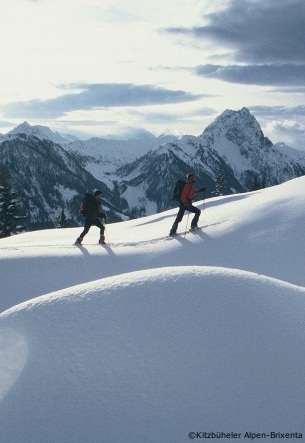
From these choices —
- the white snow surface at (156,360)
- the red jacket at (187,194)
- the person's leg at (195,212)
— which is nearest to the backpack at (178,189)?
the red jacket at (187,194)

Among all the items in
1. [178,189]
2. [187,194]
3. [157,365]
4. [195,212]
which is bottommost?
[157,365]

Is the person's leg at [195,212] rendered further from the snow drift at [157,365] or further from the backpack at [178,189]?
the snow drift at [157,365]

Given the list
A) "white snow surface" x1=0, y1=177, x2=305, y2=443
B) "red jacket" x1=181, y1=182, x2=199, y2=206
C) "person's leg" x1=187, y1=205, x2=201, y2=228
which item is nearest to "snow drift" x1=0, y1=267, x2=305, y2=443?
"white snow surface" x1=0, y1=177, x2=305, y2=443

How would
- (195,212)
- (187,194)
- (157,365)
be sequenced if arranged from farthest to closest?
(195,212), (187,194), (157,365)

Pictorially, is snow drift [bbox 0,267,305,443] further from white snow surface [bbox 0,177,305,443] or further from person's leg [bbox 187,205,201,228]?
person's leg [bbox 187,205,201,228]

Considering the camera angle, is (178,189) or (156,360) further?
(178,189)

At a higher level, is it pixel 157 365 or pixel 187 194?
pixel 187 194

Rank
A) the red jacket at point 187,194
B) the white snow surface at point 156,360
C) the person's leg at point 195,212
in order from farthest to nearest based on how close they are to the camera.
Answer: the person's leg at point 195,212, the red jacket at point 187,194, the white snow surface at point 156,360

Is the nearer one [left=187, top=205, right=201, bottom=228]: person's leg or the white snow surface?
the white snow surface

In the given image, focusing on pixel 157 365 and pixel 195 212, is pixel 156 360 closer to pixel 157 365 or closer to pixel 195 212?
pixel 157 365

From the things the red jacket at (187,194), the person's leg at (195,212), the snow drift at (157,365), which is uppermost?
the red jacket at (187,194)

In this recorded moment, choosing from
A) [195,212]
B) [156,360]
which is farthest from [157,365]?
[195,212]

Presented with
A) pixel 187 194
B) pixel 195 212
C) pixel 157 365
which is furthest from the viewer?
pixel 195 212

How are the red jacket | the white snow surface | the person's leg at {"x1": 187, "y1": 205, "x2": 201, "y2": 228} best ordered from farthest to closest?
the person's leg at {"x1": 187, "y1": 205, "x2": 201, "y2": 228} → the red jacket → the white snow surface
